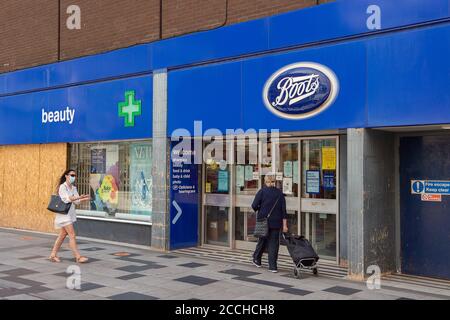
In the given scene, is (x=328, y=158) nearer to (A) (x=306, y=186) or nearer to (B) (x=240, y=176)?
(A) (x=306, y=186)

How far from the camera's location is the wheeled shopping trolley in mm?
7926

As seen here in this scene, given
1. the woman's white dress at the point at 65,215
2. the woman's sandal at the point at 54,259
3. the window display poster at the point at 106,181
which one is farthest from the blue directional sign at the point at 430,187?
the window display poster at the point at 106,181

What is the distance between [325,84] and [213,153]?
360 cm

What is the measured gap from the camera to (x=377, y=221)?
8.05 m

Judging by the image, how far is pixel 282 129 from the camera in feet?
29.3

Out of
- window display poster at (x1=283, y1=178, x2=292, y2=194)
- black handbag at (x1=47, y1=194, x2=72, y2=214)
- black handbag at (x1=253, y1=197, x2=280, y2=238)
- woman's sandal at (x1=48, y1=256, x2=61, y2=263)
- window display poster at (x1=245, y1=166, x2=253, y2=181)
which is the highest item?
window display poster at (x1=245, y1=166, x2=253, y2=181)

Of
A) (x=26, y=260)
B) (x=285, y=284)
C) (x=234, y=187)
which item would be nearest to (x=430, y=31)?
(x=285, y=284)

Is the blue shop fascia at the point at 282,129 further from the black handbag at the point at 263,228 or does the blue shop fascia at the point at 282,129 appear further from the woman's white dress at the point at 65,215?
the woman's white dress at the point at 65,215

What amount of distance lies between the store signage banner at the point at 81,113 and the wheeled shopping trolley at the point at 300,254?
4416 mm

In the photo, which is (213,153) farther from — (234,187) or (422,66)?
(422,66)

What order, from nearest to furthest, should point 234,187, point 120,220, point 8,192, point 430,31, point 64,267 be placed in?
point 430,31 < point 64,267 < point 234,187 < point 120,220 < point 8,192

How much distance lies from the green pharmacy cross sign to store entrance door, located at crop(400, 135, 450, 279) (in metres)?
5.76

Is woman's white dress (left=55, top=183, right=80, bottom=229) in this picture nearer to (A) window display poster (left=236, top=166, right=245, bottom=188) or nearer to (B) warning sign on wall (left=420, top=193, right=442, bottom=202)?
(A) window display poster (left=236, top=166, right=245, bottom=188)

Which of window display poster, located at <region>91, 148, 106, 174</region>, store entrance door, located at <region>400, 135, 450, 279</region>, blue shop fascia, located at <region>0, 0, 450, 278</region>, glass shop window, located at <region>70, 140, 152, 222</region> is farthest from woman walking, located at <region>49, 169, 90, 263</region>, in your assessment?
store entrance door, located at <region>400, 135, 450, 279</region>
